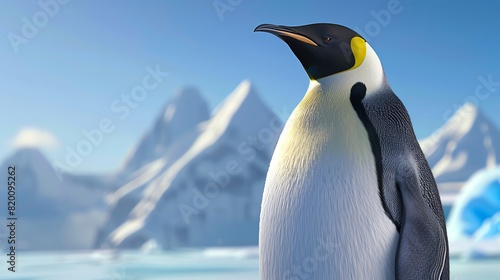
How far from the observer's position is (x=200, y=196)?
10117mm

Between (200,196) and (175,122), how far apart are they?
3655 mm

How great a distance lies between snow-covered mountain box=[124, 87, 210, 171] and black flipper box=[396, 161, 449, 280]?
1199 centimetres

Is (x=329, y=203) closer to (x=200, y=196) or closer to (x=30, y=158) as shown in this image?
(x=200, y=196)

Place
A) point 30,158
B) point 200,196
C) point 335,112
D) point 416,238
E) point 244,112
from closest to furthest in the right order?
1. point 416,238
2. point 335,112
3. point 200,196
4. point 30,158
5. point 244,112

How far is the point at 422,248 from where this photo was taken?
4.03 ft

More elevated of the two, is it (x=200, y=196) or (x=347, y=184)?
(x=347, y=184)

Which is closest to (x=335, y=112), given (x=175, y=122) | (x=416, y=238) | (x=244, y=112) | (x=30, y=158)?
(x=416, y=238)

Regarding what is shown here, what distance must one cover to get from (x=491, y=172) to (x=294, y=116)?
6626 mm

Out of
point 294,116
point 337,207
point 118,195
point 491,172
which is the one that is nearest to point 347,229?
point 337,207

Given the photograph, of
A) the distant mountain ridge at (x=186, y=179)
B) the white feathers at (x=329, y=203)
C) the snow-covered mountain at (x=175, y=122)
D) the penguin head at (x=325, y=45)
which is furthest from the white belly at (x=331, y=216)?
the snow-covered mountain at (x=175, y=122)

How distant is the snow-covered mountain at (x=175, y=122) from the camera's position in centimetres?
1319

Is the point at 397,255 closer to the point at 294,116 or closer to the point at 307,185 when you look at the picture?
the point at 307,185

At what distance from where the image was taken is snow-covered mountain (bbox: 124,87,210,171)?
13.2 m

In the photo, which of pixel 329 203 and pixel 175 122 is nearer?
pixel 329 203
